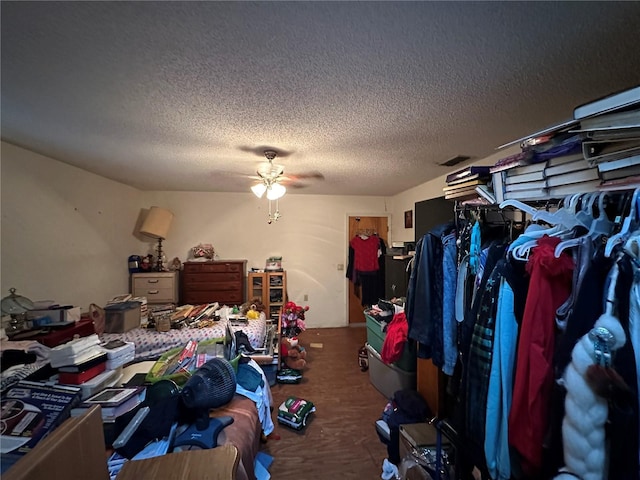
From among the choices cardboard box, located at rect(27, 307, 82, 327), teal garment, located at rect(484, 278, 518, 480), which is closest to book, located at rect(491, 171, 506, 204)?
teal garment, located at rect(484, 278, 518, 480)

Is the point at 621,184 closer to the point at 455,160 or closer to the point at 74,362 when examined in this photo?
the point at 455,160

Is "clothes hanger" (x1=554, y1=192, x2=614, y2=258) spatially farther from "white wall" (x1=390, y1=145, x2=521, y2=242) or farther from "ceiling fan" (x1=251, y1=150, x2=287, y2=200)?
"ceiling fan" (x1=251, y1=150, x2=287, y2=200)

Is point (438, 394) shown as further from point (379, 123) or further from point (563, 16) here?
point (563, 16)

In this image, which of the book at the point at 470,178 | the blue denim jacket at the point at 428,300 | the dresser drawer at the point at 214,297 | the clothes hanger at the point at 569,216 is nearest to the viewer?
the clothes hanger at the point at 569,216

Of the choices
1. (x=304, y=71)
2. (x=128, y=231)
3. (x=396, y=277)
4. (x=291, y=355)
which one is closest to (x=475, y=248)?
(x=304, y=71)

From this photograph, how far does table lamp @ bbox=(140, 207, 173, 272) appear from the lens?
3.89m

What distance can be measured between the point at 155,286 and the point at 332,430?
3076 millimetres

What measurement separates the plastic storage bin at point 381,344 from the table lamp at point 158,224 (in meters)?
3.17

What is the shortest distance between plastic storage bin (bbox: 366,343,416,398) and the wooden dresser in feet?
7.14

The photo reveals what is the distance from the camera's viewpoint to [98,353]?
143 centimetres

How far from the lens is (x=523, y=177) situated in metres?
1.23

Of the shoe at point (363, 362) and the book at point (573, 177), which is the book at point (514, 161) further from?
the shoe at point (363, 362)

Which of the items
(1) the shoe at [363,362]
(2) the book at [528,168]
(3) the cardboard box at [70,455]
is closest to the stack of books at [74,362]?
(3) the cardboard box at [70,455]

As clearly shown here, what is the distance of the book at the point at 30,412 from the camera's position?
36.4 inches
